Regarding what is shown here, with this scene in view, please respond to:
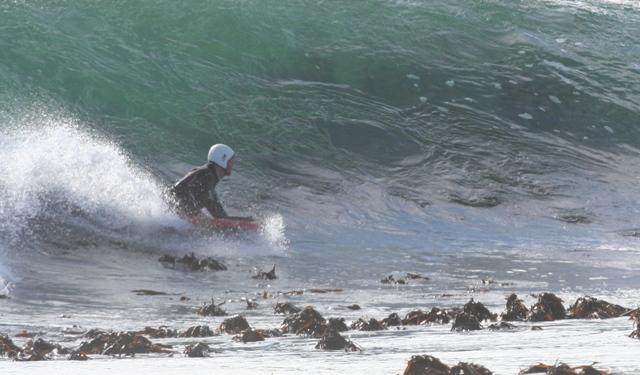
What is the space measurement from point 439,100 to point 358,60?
2000 millimetres

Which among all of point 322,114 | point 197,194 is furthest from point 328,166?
point 197,194

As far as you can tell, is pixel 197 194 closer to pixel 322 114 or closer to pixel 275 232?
pixel 275 232

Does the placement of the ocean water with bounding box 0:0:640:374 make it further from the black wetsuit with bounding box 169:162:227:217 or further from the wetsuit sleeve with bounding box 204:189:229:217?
the wetsuit sleeve with bounding box 204:189:229:217

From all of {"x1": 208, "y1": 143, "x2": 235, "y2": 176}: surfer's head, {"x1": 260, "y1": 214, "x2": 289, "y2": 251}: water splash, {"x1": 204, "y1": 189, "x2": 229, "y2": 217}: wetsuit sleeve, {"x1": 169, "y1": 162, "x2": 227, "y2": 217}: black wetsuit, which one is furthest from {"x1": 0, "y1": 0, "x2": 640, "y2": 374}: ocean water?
{"x1": 208, "y1": 143, "x2": 235, "y2": 176}: surfer's head

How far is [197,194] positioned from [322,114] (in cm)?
574

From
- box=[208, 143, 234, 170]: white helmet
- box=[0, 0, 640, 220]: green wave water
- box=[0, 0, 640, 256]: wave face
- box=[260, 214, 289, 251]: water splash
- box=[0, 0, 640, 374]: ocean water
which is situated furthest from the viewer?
box=[0, 0, 640, 220]: green wave water

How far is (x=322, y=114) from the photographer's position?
18.7 meters

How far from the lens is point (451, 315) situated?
6.45 metres

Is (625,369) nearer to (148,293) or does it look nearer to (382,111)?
(148,293)

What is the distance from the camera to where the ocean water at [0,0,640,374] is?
287 inches

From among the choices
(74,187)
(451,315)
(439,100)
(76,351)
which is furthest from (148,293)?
(439,100)

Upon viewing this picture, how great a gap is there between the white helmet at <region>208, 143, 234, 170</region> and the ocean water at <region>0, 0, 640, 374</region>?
81 centimetres

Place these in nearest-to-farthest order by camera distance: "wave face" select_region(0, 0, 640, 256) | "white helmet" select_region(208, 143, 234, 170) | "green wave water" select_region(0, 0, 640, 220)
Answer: "white helmet" select_region(208, 143, 234, 170) < "wave face" select_region(0, 0, 640, 256) < "green wave water" select_region(0, 0, 640, 220)

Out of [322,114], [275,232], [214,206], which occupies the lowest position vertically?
[275,232]
